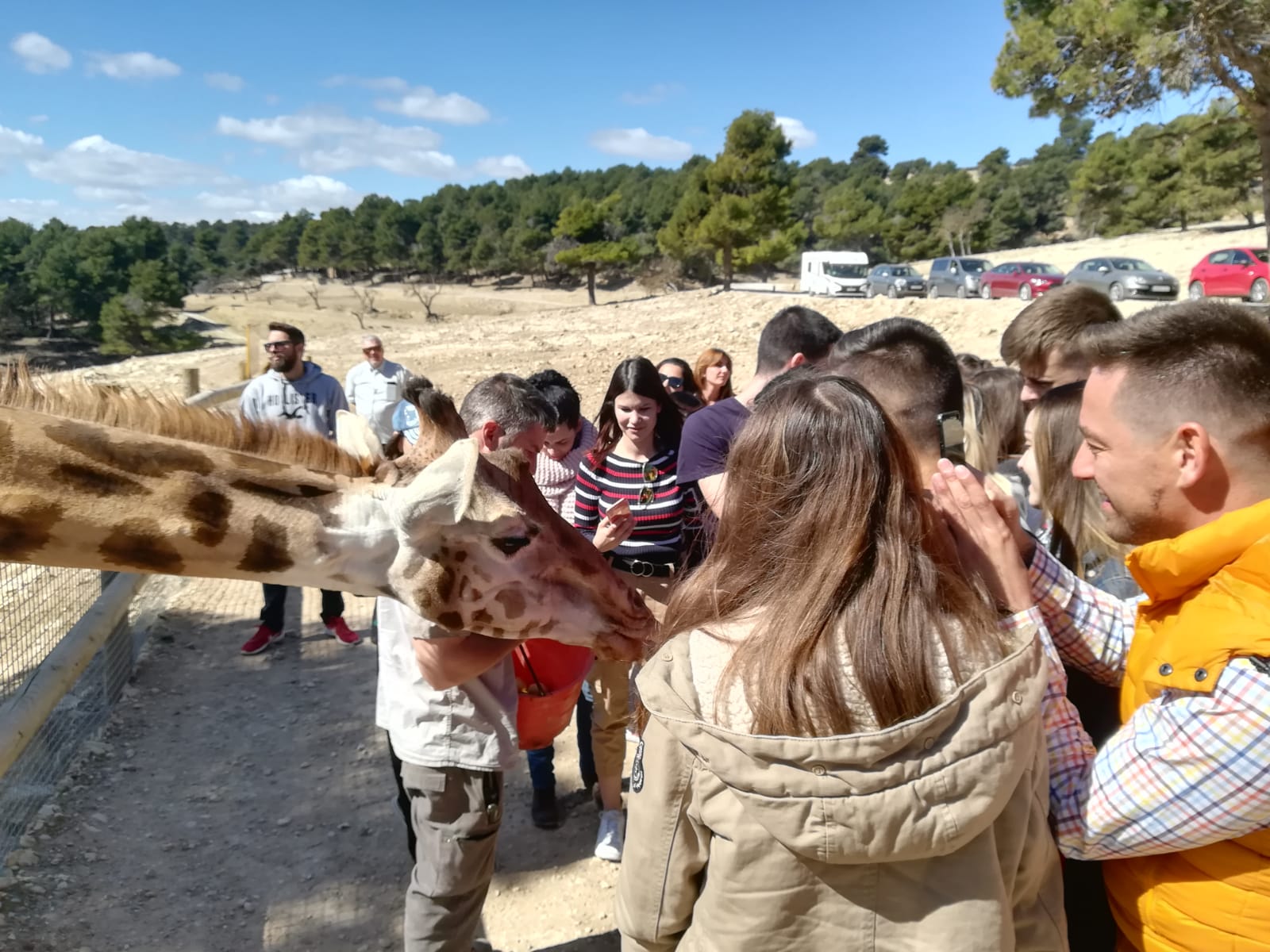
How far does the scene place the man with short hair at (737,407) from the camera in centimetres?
329

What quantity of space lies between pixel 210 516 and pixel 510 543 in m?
0.76

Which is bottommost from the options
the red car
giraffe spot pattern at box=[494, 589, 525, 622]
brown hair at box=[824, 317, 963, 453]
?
giraffe spot pattern at box=[494, 589, 525, 622]

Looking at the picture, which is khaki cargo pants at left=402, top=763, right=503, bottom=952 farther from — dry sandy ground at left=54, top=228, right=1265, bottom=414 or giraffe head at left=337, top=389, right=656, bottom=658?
dry sandy ground at left=54, top=228, right=1265, bottom=414

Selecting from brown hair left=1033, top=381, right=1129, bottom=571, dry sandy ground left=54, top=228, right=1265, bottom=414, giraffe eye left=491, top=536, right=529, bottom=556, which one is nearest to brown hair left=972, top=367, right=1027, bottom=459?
brown hair left=1033, top=381, right=1129, bottom=571

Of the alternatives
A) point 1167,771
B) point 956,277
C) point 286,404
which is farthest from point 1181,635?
point 956,277

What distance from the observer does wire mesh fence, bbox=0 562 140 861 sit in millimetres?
3590

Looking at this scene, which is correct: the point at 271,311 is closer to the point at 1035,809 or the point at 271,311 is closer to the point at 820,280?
the point at 820,280

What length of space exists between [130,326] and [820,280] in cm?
3183

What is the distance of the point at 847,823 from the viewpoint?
114 centimetres

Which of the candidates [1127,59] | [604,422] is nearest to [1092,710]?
[604,422]

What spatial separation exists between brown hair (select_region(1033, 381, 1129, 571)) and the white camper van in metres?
30.0

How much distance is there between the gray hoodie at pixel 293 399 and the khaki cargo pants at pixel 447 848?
11.4ft

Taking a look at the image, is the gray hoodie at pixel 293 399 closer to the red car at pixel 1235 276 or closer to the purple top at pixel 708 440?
the purple top at pixel 708 440

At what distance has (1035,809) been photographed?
1332mm
